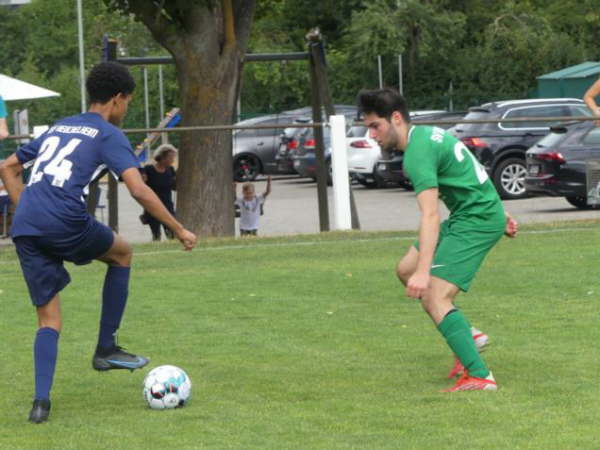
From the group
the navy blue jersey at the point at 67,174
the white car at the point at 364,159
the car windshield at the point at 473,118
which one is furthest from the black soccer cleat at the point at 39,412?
the white car at the point at 364,159

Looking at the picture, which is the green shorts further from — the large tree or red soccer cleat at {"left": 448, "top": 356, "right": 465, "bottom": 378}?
the large tree

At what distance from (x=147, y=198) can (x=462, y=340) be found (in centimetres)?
179

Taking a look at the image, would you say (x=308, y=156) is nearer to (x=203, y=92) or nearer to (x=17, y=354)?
(x=203, y=92)

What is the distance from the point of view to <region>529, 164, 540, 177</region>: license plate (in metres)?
23.5

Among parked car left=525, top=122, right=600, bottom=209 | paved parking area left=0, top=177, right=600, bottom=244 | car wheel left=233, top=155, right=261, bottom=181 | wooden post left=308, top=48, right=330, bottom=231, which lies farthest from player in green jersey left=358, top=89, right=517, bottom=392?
car wheel left=233, top=155, right=261, bottom=181

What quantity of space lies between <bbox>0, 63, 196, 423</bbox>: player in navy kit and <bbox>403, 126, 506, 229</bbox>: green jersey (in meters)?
1.30

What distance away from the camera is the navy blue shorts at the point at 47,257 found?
7.36m

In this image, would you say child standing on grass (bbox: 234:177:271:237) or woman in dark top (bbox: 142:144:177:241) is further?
child standing on grass (bbox: 234:177:271:237)

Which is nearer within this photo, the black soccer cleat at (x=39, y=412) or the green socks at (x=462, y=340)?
the black soccer cleat at (x=39, y=412)

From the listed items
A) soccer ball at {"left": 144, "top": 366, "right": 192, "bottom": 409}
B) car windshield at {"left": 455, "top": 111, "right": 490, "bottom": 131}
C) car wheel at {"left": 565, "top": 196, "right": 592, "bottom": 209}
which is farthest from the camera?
car windshield at {"left": 455, "top": 111, "right": 490, "bottom": 131}

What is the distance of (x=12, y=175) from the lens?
25.7 ft

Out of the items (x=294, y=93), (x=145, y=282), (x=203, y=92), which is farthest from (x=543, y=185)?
(x=294, y=93)

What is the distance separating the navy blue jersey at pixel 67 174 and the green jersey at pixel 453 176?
143 centimetres

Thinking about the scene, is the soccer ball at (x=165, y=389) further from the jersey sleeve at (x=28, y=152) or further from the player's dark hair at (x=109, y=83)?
the player's dark hair at (x=109, y=83)
